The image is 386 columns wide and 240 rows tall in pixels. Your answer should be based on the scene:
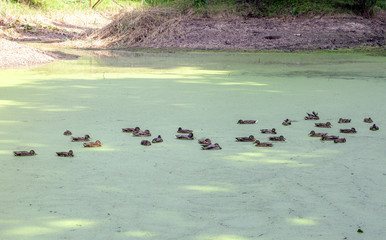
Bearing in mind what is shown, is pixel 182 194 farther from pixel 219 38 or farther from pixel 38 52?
pixel 219 38

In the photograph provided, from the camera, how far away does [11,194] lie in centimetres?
238

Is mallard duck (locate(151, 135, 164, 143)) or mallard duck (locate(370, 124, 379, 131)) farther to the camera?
mallard duck (locate(370, 124, 379, 131))

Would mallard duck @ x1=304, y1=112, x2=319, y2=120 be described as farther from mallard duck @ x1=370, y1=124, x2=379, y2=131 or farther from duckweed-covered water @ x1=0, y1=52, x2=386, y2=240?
mallard duck @ x1=370, y1=124, x2=379, y2=131

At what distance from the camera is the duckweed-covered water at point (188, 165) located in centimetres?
207

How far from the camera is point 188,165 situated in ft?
9.32

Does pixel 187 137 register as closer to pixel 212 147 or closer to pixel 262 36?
pixel 212 147

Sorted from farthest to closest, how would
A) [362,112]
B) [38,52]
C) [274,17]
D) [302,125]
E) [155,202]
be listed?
[274,17] → [38,52] → [362,112] → [302,125] → [155,202]

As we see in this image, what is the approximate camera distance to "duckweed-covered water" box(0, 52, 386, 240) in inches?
81.6

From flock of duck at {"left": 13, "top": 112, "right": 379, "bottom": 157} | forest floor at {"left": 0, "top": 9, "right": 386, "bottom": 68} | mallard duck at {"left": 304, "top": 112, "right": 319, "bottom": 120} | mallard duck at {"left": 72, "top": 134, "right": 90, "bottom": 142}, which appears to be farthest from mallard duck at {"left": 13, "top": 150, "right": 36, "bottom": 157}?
forest floor at {"left": 0, "top": 9, "right": 386, "bottom": 68}

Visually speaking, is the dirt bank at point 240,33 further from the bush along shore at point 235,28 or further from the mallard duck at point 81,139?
the mallard duck at point 81,139

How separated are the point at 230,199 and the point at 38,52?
6558 mm

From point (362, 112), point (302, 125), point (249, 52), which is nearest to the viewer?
point (302, 125)

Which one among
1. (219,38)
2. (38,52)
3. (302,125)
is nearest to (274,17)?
(219,38)

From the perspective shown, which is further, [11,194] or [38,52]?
[38,52]
